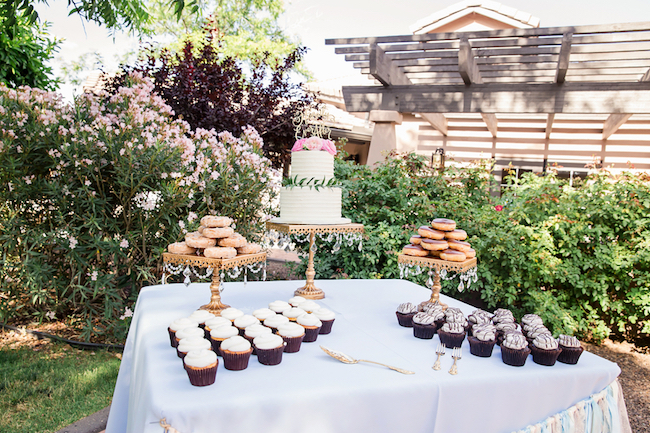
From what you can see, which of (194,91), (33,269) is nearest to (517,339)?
(33,269)

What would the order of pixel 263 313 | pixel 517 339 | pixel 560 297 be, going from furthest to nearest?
pixel 560 297
pixel 263 313
pixel 517 339

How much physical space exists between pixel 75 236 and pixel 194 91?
8.84ft

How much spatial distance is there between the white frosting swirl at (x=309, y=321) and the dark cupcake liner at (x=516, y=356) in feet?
2.49

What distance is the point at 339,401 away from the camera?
1.36 meters

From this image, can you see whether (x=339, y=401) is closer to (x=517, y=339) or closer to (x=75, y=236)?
(x=517, y=339)

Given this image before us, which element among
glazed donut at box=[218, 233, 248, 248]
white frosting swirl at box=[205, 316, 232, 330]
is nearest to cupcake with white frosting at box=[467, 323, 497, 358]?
white frosting swirl at box=[205, 316, 232, 330]

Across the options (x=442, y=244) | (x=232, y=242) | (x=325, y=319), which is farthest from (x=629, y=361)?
(x=232, y=242)

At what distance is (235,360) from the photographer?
57.9 inches

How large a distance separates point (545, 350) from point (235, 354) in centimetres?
120

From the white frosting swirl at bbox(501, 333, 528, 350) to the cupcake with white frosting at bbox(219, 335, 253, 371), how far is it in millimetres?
1002

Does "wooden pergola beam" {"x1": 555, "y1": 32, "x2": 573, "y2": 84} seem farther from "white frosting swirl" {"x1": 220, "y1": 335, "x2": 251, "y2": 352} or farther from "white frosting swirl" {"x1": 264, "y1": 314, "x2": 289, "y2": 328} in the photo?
"white frosting swirl" {"x1": 220, "y1": 335, "x2": 251, "y2": 352}

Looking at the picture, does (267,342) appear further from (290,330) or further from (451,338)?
(451,338)

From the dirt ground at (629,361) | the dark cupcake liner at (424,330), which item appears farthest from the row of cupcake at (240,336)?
the dirt ground at (629,361)

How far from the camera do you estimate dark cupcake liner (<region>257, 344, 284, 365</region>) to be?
1527 millimetres
